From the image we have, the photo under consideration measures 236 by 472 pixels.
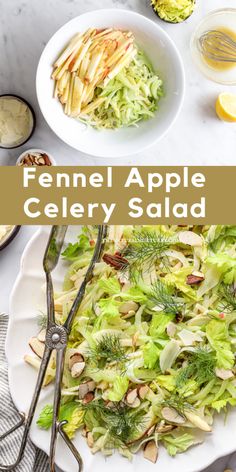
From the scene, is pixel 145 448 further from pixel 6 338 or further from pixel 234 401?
pixel 6 338

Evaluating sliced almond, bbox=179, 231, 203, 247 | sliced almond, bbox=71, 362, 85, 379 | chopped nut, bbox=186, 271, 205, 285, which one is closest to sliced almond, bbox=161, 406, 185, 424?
sliced almond, bbox=71, 362, 85, 379

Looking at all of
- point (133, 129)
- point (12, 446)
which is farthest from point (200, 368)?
point (133, 129)

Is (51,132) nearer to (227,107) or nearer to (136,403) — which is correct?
(227,107)

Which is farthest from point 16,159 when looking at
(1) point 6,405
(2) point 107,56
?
(1) point 6,405

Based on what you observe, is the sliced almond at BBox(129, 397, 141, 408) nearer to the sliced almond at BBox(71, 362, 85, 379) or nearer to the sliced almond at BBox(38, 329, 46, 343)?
the sliced almond at BBox(71, 362, 85, 379)

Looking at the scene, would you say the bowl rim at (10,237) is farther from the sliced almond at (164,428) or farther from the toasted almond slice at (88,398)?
the sliced almond at (164,428)
